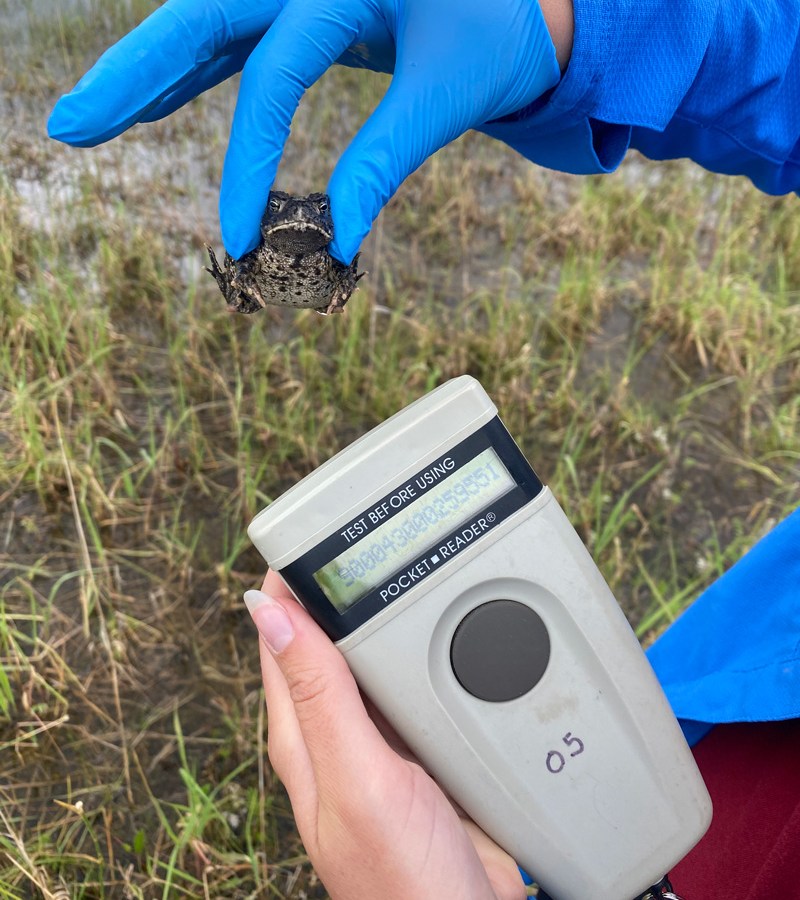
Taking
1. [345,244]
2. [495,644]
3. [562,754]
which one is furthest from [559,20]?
[562,754]

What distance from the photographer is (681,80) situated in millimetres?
989

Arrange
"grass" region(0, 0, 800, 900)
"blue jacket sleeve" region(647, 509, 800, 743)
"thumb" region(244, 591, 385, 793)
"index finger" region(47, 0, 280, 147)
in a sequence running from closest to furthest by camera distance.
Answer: "thumb" region(244, 591, 385, 793) < "blue jacket sleeve" region(647, 509, 800, 743) < "index finger" region(47, 0, 280, 147) < "grass" region(0, 0, 800, 900)

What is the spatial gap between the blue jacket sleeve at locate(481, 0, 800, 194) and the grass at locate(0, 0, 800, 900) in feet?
2.44

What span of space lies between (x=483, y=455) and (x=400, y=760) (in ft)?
1.04

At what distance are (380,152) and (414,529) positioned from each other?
540 mm

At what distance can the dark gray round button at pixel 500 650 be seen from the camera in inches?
29.0

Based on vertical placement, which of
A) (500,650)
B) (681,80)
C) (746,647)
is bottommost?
(746,647)

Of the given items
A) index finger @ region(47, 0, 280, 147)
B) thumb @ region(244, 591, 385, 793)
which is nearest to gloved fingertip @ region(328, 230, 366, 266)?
index finger @ region(47, 0, 280, 147)

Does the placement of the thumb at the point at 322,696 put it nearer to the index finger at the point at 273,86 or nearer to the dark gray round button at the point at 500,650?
the dark gray round button at the point at 500,650

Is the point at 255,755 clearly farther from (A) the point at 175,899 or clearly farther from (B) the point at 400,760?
(B) the point at 400,760

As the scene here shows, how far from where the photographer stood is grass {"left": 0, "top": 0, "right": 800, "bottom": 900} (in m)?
1.20

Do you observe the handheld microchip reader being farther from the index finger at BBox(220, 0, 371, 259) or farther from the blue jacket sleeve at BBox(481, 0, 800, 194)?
the blue jacket sleeve at BBox(481, 0, 800, 194)

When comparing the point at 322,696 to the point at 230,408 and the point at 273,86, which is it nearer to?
the point at 273,86

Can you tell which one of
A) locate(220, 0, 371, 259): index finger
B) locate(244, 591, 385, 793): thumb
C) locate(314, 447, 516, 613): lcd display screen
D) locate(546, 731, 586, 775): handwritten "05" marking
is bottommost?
locate(546, 731, 586, 775): handwritten "05" marking
